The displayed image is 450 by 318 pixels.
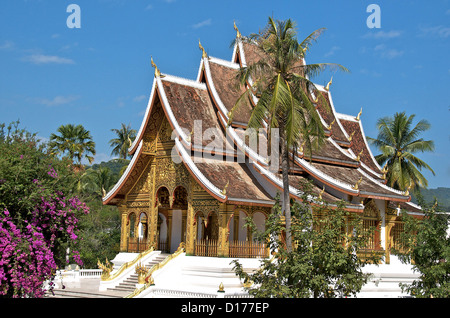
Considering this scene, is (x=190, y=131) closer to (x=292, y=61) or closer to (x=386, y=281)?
(x=292, y=61)

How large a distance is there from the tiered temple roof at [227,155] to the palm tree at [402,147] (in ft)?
12.6

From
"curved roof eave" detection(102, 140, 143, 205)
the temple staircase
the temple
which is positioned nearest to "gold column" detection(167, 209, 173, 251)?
the temple

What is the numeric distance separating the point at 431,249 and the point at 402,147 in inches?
634

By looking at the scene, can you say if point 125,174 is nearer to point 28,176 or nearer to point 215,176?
point 215,176

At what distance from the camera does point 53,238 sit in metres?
10.4

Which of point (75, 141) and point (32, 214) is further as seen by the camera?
point (75, 141)

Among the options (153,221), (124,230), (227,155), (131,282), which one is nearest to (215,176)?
(227,155)

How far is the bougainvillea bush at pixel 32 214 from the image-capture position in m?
9.60

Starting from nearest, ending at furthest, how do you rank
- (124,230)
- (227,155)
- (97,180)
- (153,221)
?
(227,155) < (153,221) < (124,230) < (97,180)

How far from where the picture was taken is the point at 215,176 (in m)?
17.8

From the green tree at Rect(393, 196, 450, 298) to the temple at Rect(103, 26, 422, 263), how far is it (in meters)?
5.64

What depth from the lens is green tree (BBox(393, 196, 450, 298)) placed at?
11.1 m

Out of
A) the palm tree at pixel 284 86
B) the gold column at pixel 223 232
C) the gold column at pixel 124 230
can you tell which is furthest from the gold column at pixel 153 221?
the palm tree at pixel 284 86
